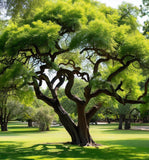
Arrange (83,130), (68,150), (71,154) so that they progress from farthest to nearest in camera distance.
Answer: (83,130)
(68,150)
(71,154)

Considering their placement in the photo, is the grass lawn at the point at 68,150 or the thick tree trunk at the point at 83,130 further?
the thick tree trunk at the point at 83,130

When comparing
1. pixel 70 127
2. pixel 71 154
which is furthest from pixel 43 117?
pixel 71 154

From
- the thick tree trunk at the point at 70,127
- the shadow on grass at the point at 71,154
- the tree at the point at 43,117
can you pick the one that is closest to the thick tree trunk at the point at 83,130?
the thick tree trunk at the point at 70,127

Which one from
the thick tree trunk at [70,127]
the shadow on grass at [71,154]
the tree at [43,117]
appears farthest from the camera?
the tree at [43,117]

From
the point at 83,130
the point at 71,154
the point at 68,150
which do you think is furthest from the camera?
the point at 83,130

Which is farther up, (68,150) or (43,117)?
(43,117)

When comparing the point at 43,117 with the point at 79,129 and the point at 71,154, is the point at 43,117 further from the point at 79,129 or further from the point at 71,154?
the point at 71,154

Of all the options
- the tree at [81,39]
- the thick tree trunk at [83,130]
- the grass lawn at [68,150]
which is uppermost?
the tree at [81,39]

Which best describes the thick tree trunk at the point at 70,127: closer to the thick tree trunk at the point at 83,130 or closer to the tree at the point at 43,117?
the thick tree trunk at the point at 83,130

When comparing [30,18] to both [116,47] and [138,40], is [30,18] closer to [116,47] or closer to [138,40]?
[116,47]

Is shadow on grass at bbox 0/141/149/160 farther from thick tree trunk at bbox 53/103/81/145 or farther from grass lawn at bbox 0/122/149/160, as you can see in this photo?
thick tree trunk at bbox 53/103/81/145

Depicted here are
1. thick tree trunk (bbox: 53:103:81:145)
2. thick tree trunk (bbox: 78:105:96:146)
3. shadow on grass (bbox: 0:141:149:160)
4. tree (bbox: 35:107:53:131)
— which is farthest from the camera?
tree (bbox: 35:107:53:131)

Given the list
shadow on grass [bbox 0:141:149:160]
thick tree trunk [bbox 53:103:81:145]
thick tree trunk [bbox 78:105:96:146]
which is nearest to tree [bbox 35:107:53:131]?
thick tree trunk [bbox 53:103:81:145]

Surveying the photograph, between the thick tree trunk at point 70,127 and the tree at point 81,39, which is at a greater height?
the tree at point 81,39
